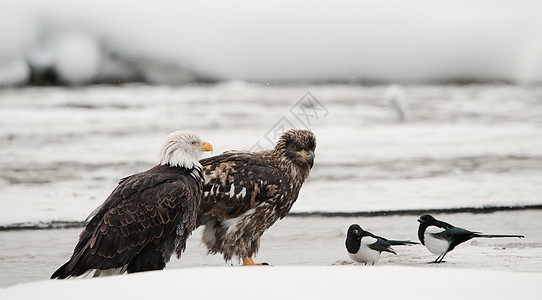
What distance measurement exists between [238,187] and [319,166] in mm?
4637

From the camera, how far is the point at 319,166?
9.67 metres

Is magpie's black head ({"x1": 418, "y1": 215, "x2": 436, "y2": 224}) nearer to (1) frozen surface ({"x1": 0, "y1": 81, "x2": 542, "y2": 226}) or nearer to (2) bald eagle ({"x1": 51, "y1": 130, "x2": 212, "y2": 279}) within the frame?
(2) bald eagle ({"x1": 51, "y1": 130, "x2": 212, "y2": 279})

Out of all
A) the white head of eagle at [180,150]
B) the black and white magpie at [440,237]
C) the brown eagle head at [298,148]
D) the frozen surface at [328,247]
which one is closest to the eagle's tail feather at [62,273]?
the frozen surface at [328,247]

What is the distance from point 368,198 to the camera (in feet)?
25.0

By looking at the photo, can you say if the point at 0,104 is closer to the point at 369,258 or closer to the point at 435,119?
the point at 435,119

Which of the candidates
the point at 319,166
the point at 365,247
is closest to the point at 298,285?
the point at 365,247

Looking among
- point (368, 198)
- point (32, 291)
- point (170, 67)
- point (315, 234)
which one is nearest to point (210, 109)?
point (170, 67)

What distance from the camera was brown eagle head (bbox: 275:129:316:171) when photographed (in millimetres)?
5344

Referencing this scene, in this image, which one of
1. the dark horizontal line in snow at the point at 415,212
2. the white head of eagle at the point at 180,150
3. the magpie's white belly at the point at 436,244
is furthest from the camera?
the dark horizontal line in snow at the point at 415,212

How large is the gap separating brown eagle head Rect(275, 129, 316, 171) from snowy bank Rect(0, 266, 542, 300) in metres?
1.95

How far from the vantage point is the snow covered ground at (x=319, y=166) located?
3461mm

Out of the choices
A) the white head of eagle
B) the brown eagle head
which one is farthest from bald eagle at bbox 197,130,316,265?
the white head of eagle

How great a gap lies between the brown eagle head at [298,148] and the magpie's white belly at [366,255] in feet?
2.52

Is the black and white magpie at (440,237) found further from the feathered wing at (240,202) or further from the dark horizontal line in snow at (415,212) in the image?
the dark horizontal line in snow at (415,212)
